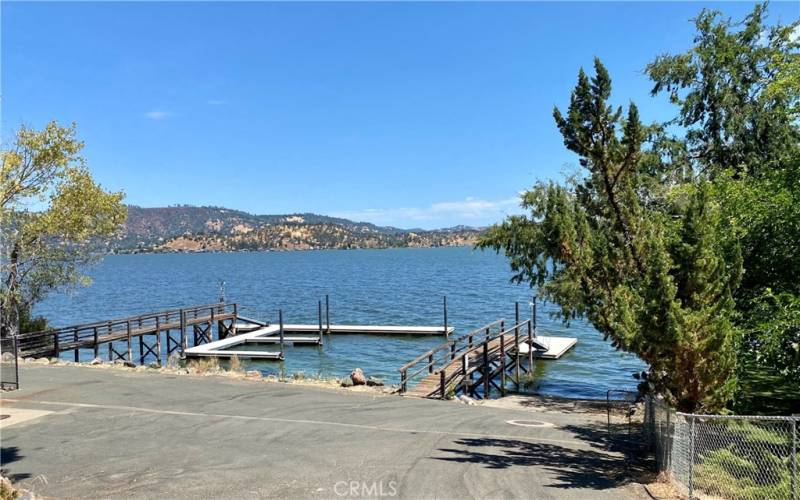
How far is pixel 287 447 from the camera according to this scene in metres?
11.1

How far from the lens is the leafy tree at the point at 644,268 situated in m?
8.96

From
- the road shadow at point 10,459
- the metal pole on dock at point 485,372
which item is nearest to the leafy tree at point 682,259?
the metal pole on dock at point 485,372

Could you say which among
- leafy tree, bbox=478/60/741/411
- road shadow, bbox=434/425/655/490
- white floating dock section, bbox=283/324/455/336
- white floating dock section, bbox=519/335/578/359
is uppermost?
leafy tree, bbox=478/60/741/411

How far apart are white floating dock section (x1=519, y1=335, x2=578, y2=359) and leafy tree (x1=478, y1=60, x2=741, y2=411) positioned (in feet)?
67.6

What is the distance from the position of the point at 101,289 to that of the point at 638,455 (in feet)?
325

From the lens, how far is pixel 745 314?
13.6 metres

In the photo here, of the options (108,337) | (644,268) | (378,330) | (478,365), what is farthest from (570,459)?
(378,330)

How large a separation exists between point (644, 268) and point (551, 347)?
957 inches

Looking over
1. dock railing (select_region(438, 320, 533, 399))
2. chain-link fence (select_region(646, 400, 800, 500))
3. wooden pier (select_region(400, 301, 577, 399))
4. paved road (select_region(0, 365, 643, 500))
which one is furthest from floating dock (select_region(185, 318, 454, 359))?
chain-link fence (select_region(646, 400, 800, 500))

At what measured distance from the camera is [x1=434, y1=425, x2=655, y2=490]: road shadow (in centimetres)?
962

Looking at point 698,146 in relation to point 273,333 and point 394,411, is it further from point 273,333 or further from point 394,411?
point 273,333

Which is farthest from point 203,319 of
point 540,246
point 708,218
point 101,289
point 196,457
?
point 101,289

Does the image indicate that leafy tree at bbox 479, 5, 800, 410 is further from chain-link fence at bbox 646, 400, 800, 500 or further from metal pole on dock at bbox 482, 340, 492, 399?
metal pole on dock at bbox 482, 340, 492, 399

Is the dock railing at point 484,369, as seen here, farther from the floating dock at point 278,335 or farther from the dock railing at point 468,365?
the floating dock at point 278,335
